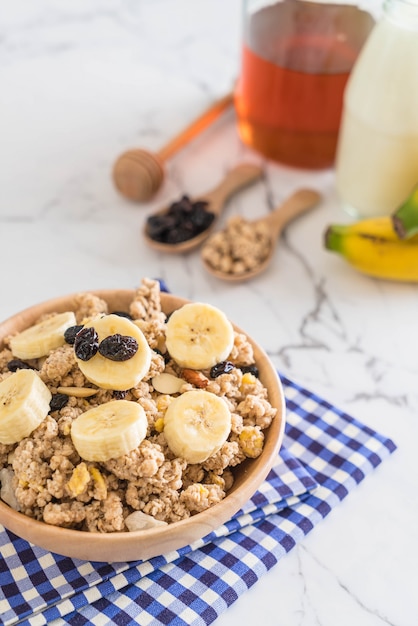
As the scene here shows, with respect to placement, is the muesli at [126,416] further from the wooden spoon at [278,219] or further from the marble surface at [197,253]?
the wooden spoon at [278,219]

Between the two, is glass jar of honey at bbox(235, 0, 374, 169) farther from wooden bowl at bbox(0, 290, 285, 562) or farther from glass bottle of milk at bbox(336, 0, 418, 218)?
wooden bowl at bbox(0, 290, 285, 562)

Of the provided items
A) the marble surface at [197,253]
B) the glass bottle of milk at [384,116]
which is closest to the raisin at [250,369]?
the marble surface at [197,253]

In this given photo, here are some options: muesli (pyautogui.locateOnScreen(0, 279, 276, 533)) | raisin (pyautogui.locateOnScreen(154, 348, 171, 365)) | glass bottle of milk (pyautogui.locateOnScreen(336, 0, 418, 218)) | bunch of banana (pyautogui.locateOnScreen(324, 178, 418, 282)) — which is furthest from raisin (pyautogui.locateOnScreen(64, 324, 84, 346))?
glass bottle of milk (pyautogui.locateOnScreen(336, 0, 418, 218))

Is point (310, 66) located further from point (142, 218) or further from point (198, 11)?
point (198, 11)

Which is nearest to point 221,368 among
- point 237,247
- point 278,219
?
point 237,247

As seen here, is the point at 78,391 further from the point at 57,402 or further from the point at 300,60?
the point at 300,60
